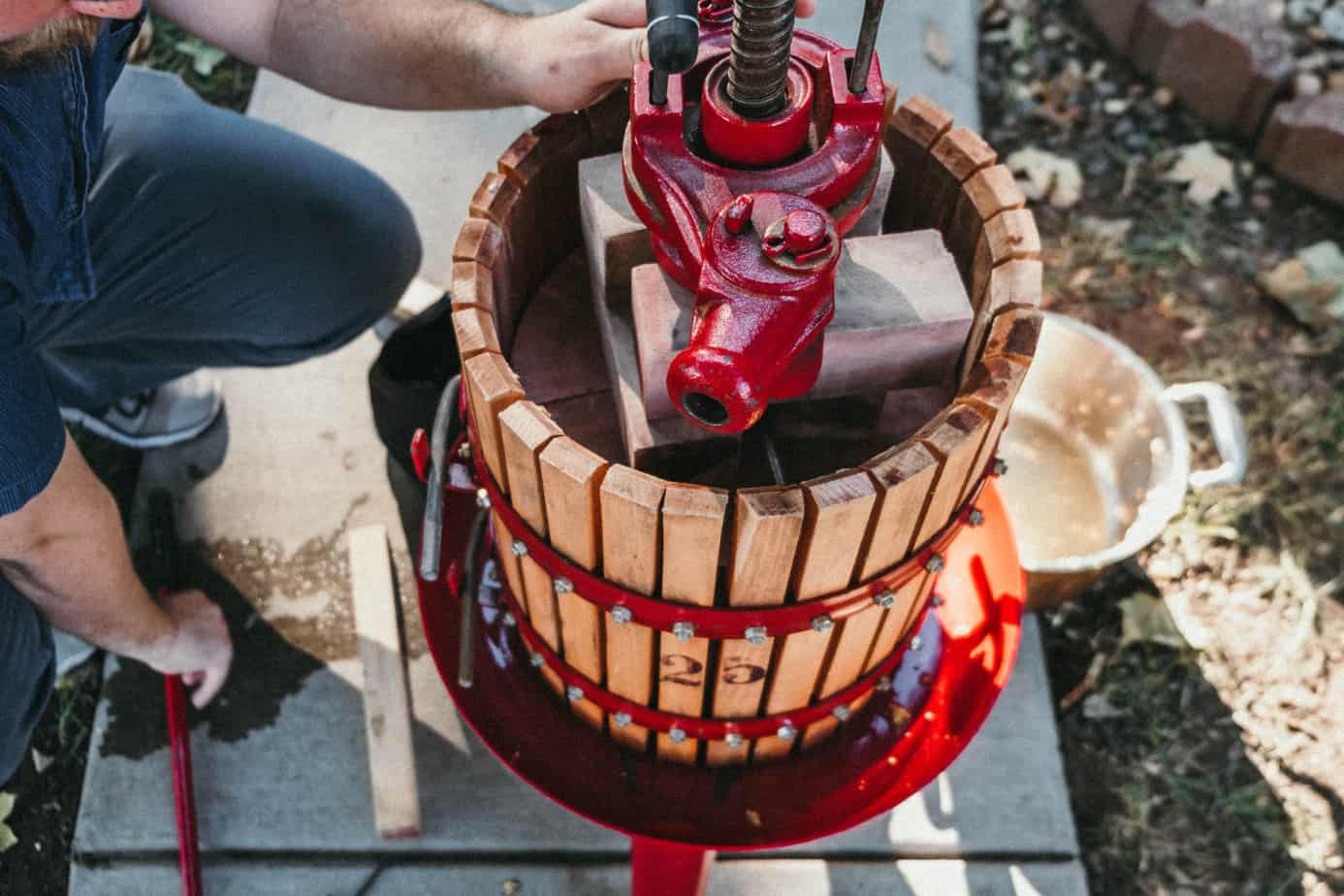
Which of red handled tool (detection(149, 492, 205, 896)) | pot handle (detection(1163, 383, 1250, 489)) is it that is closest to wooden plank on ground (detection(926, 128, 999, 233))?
pot handle (detection(1163, 383, 1250, 489))

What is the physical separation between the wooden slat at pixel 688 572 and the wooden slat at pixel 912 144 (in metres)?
0.69

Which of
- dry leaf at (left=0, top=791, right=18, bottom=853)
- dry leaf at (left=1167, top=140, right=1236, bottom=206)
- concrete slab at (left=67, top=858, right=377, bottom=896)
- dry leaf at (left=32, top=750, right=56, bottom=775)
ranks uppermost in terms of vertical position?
dry leaf at (left=1167, top=140, right=1236, bottom=206)

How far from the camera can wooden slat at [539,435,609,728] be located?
4.08ft

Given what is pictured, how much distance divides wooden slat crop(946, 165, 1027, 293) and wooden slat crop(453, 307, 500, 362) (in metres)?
0.69

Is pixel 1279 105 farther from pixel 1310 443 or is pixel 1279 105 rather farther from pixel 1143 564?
pixel 1143 564

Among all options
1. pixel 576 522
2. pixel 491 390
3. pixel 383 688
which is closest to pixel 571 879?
pixel 383 688

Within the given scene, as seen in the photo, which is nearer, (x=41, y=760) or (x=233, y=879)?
(x=233, y=879)

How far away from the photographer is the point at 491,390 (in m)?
1.31

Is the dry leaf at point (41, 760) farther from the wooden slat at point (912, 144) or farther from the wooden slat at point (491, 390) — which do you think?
the wooden slat at point (912, 144)

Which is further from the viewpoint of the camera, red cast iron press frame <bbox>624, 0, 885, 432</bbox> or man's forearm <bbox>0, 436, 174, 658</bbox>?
man's forearm <bbox>0, 436, 174, 658</bbox>

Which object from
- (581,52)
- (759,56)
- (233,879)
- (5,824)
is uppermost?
(759,56)

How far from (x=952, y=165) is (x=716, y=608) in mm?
726

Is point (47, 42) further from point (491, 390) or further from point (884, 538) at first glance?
point (884, 538)

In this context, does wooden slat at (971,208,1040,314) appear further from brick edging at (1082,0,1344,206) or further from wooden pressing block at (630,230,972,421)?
brick edging at (1082,0,1344,206)
